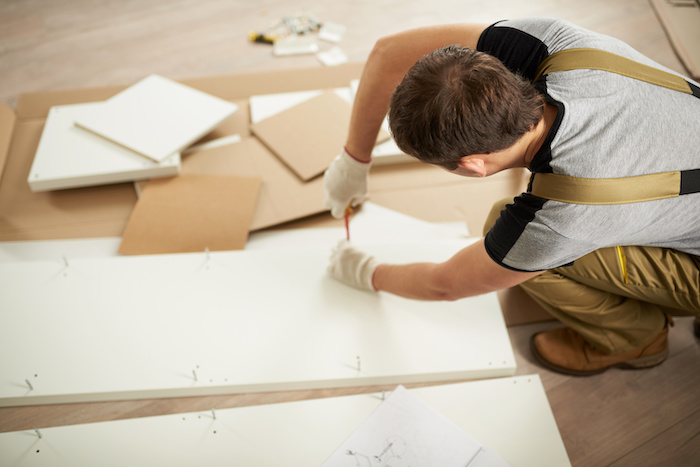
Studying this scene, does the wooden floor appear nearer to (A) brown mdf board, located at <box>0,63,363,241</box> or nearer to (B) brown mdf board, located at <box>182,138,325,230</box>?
(A) brown mdf board, located at <box>0,63,363,241</box>

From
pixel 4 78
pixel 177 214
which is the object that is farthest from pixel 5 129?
pixel 177 214

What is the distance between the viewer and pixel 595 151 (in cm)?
94

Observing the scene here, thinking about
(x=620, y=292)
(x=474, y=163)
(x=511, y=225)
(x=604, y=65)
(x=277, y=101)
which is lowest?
(x=620, y=292)

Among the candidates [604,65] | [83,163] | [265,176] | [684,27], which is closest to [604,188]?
[604,65]

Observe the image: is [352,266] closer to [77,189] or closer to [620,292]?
[620,292]

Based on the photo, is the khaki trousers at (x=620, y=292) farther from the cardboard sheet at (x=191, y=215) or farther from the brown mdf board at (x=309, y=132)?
the cardboard sheet at (x=191, y=215)

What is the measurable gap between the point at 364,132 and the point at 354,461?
2.61ft

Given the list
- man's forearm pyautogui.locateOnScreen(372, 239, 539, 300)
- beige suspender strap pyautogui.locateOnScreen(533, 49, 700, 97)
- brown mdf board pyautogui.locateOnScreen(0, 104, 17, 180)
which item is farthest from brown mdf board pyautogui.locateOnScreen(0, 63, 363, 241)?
beige suspender strap pyautogui.locateOnScreen(533, 49, 700, 97)

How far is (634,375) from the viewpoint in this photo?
60.4 inches

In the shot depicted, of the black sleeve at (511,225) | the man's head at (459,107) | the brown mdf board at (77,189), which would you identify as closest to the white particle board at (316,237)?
the brown mdf board at (77,189)

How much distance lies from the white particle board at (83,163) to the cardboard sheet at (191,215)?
0.06 meters

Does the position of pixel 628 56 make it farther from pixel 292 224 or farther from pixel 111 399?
pixel 111 399

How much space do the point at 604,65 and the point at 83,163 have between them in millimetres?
1564

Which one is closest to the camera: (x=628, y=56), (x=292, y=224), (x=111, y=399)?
(x=628, y=56)
